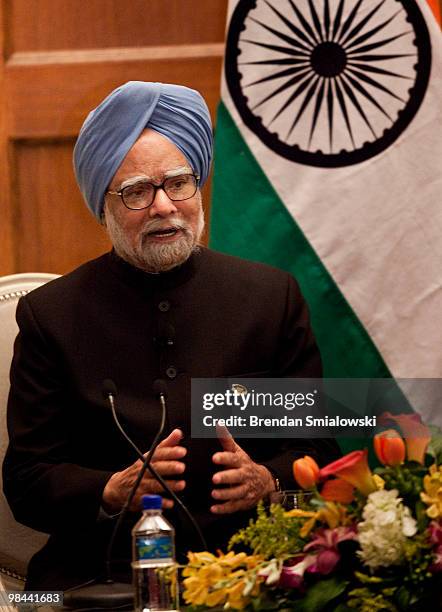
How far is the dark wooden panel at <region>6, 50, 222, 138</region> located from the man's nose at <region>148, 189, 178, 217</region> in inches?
31.1

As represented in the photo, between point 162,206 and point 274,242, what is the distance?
1.99 feet

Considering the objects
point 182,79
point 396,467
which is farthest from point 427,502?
point 182,79

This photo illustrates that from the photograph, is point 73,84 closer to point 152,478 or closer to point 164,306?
point 164,306

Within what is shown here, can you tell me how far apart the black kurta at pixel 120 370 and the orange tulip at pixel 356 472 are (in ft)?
2.71

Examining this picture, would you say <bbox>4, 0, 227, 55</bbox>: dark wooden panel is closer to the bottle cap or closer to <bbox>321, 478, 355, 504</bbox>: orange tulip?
the bottle cap

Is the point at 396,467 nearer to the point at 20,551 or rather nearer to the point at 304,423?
the point at 304,423

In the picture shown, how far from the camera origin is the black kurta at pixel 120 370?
83.9 inches

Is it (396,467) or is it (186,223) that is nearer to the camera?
(396,467)

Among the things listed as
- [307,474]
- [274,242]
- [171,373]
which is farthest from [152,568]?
[274,242]

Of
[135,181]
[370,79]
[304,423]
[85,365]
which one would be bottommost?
[304,423]

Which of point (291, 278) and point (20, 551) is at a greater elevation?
point (291, 278)

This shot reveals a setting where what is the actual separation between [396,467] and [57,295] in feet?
4.07

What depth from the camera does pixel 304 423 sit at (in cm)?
221

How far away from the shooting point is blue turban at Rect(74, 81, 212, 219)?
221 cm
